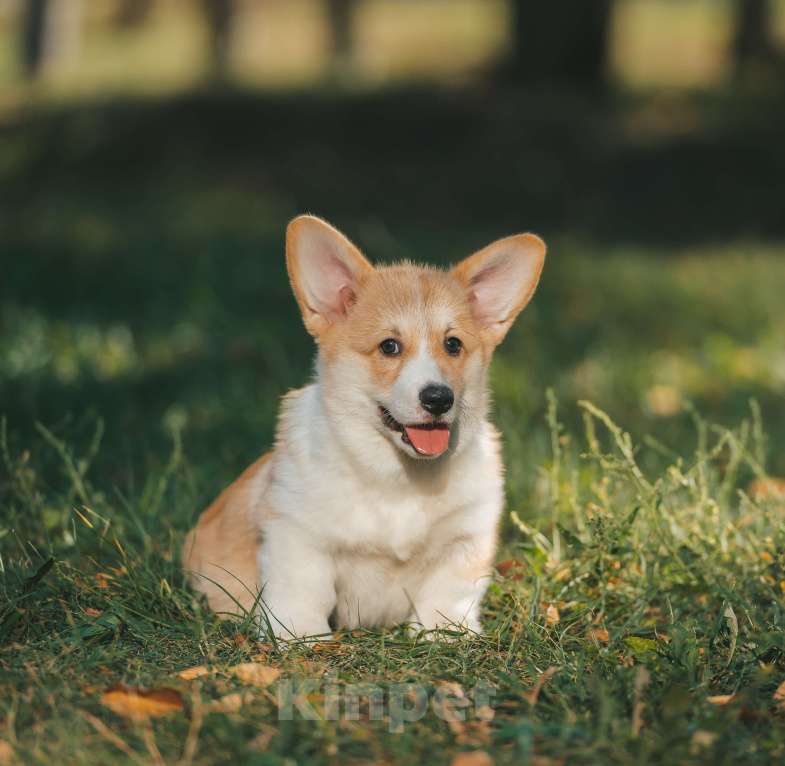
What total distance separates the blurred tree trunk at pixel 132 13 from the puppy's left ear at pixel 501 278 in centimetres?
2316

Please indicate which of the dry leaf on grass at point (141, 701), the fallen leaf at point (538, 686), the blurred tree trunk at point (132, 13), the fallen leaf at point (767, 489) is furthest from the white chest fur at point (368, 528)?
the blurred tree trunk at point (132, 13)

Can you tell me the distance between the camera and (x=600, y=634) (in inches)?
134

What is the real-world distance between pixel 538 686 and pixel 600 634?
0.59 m

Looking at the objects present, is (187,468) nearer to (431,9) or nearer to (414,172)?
(414,172)

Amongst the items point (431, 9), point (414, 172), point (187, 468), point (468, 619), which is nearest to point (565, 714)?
point (468, 619)

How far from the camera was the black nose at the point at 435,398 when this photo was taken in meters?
3.20

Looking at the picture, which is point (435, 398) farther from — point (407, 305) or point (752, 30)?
point (752, 30)

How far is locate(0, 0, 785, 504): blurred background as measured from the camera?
5.71 metres

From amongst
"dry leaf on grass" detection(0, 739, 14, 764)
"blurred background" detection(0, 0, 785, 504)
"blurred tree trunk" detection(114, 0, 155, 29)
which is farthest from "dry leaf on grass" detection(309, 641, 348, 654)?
"blurred tree trunk" detection(114, 0, 155, 29)

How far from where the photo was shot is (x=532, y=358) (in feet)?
20.6

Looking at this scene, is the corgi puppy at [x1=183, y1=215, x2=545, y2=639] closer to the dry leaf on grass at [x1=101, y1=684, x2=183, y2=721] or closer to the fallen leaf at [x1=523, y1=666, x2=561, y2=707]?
the fallen leaf at [x1=523, y1=666, x2=561, y2=707]

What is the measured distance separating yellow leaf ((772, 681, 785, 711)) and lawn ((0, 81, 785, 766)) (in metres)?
0.06

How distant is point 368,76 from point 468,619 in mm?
9825

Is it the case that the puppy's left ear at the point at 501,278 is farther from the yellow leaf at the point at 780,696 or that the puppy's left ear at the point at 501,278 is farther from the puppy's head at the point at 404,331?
the yellow leaf at the point at 780,696
